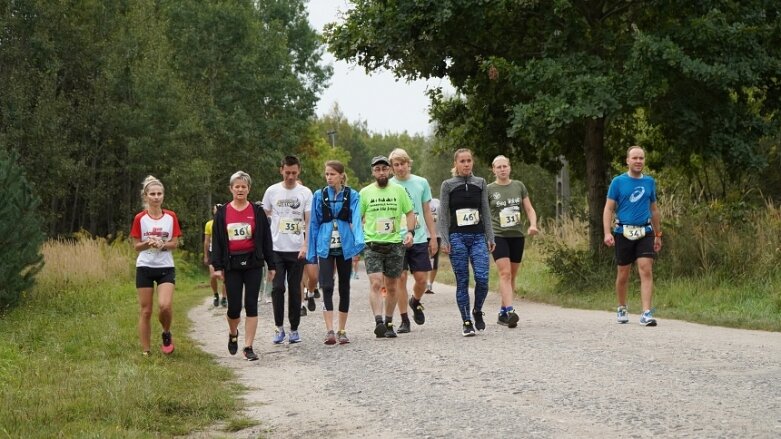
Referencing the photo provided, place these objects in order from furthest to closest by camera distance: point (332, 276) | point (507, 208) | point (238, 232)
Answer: point (507, 208) → point (332, 276) → point (238, 232)

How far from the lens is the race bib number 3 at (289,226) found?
39.0 ft

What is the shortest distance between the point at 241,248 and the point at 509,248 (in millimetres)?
4032

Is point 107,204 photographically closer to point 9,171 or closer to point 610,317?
point 9,171

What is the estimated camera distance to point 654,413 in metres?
6.58

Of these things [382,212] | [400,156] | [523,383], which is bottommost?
[523,383]

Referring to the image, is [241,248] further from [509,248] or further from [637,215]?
[637,215]

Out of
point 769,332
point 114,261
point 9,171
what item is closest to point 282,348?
point 769,332

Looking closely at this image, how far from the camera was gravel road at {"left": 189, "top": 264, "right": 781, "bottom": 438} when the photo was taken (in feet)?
21.1

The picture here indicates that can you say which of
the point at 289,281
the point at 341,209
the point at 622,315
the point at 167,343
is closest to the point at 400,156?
the point at 341,209

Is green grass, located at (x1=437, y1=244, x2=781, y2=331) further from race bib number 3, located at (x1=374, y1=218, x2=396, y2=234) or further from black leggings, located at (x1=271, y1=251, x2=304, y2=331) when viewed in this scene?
black leggings, located at (x1=271, y1=251, x2=304, y2=331)

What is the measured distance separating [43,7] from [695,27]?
27.6 metres

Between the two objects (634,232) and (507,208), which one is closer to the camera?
(634,232)

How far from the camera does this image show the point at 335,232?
11.5 meters

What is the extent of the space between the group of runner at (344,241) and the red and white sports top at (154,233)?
10mm
